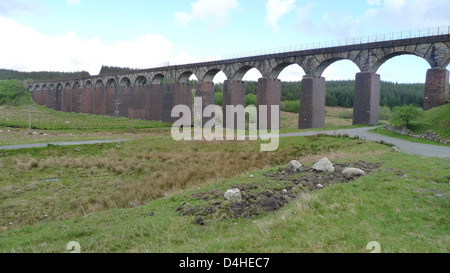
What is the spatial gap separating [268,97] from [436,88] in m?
16.2

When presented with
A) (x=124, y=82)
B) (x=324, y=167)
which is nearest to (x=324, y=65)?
(x=324, y=167)

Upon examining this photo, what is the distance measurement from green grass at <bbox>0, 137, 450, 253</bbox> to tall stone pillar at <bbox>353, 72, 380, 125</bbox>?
22.2 metres

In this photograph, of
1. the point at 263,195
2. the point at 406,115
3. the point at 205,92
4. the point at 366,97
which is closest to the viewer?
the point at 263,195

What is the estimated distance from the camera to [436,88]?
85.5 ft

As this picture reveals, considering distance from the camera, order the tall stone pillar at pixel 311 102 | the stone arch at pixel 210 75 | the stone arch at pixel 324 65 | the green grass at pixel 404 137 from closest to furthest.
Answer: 1. the green grass at pixel 404 137
2. the stone arch at pixel 324 65
3. the tall stone pillar at pixel 311 102
4. the stone arch at pixel 210 75

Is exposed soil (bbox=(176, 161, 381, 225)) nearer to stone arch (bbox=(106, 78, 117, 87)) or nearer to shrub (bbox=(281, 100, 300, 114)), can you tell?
stone arch (bbox=(106, 78, 117, 87))

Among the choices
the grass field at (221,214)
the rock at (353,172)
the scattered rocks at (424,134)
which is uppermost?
the scattered rocks at (424,134)

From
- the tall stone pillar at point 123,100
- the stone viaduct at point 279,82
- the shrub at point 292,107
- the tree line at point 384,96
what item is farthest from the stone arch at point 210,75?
the tree line at point 384,96

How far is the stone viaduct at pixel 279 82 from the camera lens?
26344 mm

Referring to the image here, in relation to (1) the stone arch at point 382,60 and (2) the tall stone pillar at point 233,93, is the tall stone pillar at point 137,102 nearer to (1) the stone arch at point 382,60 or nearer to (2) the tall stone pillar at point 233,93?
(2) the tall stone pillar at point 233,93

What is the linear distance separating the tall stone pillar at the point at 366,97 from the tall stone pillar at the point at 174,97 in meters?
25.4

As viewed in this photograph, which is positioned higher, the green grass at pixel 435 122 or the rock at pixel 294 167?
the green grass at pixel 435 122

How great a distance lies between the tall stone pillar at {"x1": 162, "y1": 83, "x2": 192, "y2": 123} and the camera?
48656 mm

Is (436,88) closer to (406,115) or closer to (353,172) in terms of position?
(406,115)
